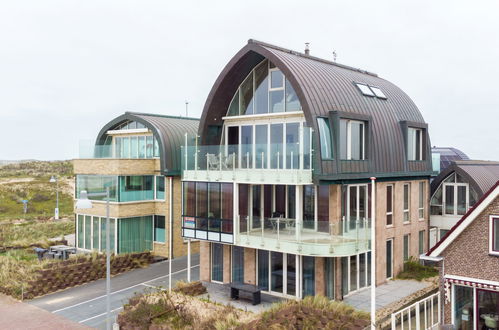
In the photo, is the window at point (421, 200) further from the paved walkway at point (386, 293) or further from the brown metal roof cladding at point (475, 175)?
the paved walkway at point (386, 293)

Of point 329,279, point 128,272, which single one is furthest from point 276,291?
point 128,272

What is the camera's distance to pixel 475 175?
976 inches

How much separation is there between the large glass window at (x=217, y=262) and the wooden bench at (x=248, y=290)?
2.69 metres

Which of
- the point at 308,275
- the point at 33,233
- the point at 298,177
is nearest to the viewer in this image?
the point at 298,177

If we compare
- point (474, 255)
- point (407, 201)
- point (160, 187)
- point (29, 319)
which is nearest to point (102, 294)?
point (29, 319)

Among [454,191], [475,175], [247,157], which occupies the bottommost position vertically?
[454,191]

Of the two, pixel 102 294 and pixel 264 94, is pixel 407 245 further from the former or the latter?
pixel 102 294

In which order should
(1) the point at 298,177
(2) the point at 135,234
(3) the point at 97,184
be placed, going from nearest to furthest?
(1) the point at 298,177
(2) the point at 135,234
(3) the point at 97,184

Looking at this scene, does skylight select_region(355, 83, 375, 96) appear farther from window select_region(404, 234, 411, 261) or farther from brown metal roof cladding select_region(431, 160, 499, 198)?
window select_region(404, 234, 411, 261)

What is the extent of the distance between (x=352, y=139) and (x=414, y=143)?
620 centimetres

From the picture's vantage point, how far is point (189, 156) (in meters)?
21.7

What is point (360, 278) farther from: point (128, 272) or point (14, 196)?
point (14, 196)

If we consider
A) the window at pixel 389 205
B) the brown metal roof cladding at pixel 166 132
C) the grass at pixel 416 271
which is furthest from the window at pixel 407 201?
the brown metal roof cladding at pixel 166 132

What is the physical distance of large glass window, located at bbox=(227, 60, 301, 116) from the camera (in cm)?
2072
